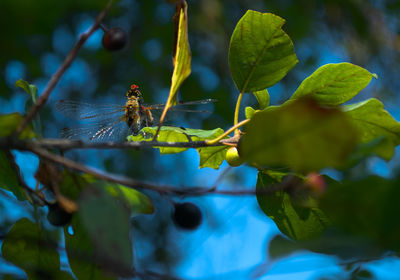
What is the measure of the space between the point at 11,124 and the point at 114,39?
1.44 ft

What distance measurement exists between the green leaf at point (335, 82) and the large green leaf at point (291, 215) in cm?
25

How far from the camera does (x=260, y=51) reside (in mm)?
1074

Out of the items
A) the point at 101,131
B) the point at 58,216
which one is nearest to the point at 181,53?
the point at 58,216

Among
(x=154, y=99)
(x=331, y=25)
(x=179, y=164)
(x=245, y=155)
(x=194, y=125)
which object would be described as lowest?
(x=179, y=164)

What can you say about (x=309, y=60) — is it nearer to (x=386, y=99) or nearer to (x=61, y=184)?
(x=386, y=99)

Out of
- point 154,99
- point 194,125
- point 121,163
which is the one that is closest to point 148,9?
point 154,99

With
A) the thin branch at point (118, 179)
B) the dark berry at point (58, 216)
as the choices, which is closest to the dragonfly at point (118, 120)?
the dark berry at point (58, 216)

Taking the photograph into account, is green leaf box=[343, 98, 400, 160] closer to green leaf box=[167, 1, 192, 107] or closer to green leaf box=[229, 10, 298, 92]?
green leaf box=[229, 10, 298, 92]

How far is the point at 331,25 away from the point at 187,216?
16.7ft

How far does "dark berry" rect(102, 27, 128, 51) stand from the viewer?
1.12m

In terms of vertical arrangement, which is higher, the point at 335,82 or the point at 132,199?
the point at 335,82

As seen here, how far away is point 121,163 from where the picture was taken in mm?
5098

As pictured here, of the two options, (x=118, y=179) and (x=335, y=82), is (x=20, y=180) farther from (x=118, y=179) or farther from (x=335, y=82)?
(x=335, y=82)

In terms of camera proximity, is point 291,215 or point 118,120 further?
point 118,120
